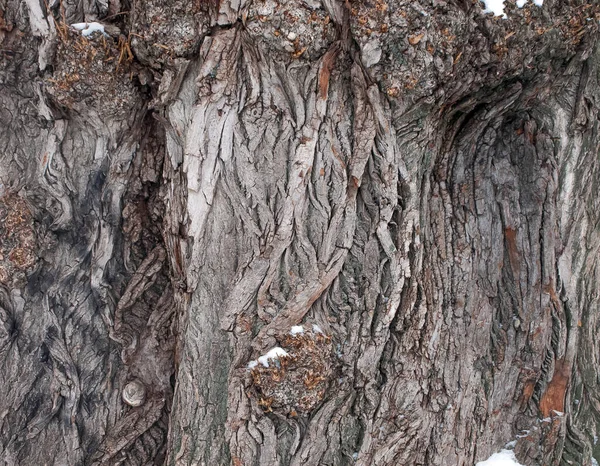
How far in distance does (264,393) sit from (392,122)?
1191mm

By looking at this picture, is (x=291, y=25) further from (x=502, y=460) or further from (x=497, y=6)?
(x=502, y=460)

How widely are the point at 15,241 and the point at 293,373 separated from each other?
4.37 feet

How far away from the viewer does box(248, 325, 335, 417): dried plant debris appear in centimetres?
192

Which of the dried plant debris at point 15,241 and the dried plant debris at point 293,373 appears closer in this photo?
the dried plant debris at point 293,373

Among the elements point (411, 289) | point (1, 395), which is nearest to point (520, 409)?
point (411, 289)

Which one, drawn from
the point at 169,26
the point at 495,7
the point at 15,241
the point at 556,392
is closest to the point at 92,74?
the point at 169,26

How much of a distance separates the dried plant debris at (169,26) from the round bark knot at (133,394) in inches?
57.1

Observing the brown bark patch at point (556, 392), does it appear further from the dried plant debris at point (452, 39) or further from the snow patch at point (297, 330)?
the dried plant debris at point (452, 39)

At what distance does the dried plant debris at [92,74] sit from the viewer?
2023mm

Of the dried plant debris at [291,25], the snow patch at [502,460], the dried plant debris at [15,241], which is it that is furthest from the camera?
the snow patch at [502,460]

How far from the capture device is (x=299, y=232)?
1990 millimetres

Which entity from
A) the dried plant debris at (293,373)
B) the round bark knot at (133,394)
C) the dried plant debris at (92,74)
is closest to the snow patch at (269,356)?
the dried plant debris at (293,373)

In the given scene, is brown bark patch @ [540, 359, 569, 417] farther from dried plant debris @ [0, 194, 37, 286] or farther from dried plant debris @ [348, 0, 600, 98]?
dried plant debris @ [0, 194, 37, 286]

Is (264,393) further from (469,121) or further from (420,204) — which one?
(469,121)
